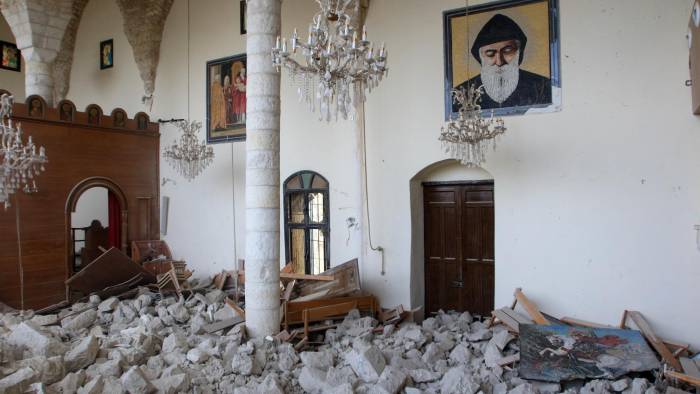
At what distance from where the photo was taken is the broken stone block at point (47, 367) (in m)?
4.69

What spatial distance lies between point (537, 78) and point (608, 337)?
333 centimetres

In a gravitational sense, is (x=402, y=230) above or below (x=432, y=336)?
above

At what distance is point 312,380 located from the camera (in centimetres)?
506

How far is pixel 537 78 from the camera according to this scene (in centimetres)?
647

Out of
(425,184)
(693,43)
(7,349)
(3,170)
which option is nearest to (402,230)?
(425,184)

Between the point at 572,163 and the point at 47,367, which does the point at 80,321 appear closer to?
the point at 47,367

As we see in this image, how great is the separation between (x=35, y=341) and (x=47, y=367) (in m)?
0.82

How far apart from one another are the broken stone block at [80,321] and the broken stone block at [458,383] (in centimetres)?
508

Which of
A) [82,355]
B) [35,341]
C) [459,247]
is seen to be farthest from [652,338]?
[35,341]

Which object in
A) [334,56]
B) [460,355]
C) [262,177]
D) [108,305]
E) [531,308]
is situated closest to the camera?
[334,56]

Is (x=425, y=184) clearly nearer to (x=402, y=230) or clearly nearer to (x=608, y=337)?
(x=402, y=230)

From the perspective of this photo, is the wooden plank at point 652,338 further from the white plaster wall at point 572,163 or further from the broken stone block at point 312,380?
the broken stone block at point 312,380

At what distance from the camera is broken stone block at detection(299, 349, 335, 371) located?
17.7 feet

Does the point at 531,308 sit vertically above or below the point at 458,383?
above
